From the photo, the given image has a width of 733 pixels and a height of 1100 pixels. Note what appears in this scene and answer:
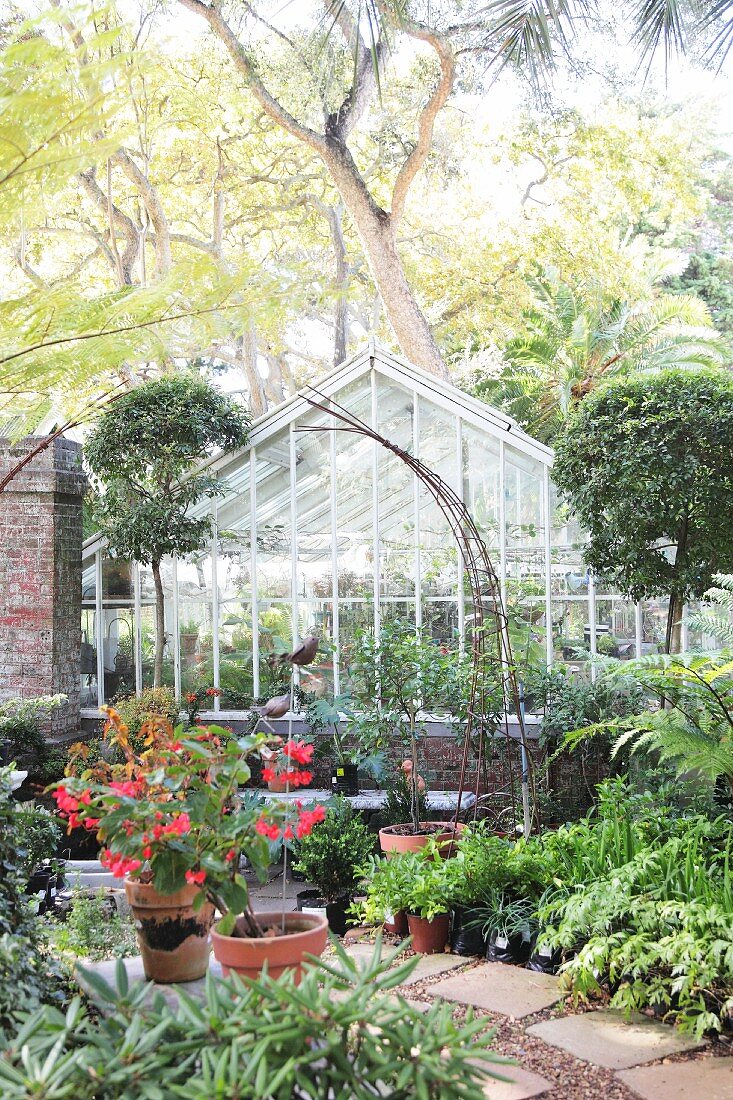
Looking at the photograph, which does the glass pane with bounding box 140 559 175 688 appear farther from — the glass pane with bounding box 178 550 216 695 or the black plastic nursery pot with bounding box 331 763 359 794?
the black plastic nursery pot with bounding box 331 763 359 794

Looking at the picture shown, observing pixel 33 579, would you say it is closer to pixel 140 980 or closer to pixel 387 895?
pixel 387 895

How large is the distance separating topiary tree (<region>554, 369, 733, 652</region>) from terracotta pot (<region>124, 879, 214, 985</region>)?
4038 millimetres

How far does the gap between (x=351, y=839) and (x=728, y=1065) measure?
227cm

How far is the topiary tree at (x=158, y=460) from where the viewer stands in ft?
23.5

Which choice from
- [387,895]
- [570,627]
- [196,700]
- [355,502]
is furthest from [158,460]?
[387,895]

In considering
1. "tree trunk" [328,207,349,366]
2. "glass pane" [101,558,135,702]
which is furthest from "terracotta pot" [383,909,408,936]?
"tree trunk" [328,207,349,366]

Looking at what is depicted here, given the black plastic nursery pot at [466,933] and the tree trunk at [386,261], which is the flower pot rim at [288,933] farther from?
the tree trunk at [386,261]

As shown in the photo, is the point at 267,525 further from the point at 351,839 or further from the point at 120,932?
the point at 120,932

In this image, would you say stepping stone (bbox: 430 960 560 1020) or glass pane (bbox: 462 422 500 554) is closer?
stepping stone (bbox: 430 960 560 1020)

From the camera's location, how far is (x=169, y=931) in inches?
110

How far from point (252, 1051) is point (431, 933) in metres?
2.51

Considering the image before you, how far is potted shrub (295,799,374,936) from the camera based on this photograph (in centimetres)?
475

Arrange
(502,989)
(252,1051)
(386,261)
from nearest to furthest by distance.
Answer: (252,1051), (502,989), (386,261)

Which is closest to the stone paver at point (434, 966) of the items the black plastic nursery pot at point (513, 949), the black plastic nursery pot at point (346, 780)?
the black plastic nursery pot at point (513, 949)
